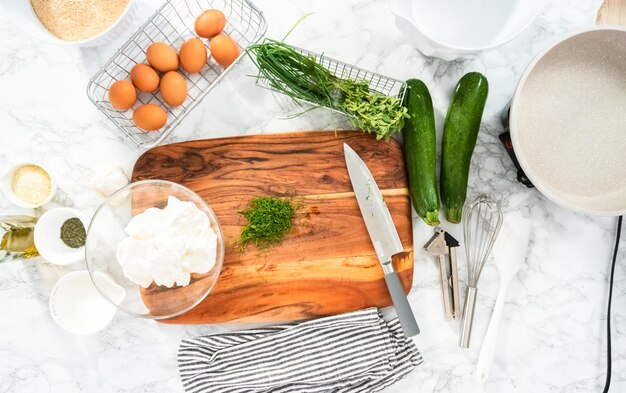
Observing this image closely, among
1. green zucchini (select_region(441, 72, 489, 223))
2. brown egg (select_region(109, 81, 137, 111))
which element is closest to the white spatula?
green zucchini (select_region(441, 72, 489, 223))

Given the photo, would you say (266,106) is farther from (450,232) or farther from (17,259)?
(17,259)

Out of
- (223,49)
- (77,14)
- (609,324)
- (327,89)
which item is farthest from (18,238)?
(609,324)

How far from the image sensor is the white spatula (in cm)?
109

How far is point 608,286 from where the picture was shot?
1137mm

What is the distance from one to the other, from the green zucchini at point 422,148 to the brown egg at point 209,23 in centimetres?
43

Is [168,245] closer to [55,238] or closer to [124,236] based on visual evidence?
[124,236]

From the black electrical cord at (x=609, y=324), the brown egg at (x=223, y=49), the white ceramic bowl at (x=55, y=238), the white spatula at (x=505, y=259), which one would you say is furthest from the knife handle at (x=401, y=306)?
the white ceramic bowl at (x=55, y=238)

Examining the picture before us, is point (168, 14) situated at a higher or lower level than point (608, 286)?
higher

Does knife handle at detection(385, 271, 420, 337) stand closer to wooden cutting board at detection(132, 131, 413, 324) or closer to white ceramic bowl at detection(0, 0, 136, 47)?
wooden cutting board at detection(132, 131, 413, 324)

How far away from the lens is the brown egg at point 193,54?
1.01 m

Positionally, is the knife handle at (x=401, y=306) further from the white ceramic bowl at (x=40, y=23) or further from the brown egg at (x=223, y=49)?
the white ceramic bowl at (x=40, y=23)

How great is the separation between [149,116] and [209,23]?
24cm

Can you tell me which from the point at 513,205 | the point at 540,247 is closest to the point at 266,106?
the point at 513,205

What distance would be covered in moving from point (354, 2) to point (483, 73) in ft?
1.15
